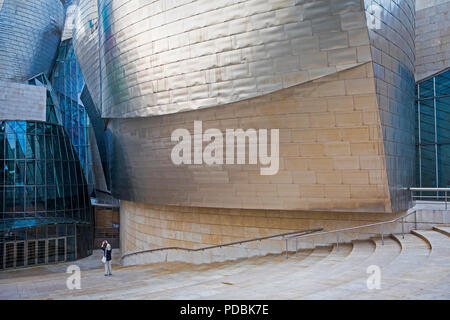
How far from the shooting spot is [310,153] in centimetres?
1292

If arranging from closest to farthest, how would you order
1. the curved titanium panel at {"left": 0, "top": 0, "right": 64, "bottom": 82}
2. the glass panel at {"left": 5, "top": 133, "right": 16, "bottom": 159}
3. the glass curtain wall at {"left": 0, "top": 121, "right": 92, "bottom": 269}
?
the glass curtain wall at {"left": 0, "top": 121, "right": 92, "bottom": 269}
the glass panel at {"left": 5, "top": 133, "right": 16, "bottom": 159}
the curved titanium panel at {"left": 0, "top": 0, "right": 64, "bottom": 82}

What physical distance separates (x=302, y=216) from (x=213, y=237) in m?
3.57

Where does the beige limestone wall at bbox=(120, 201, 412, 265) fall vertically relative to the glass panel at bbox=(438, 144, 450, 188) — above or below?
below

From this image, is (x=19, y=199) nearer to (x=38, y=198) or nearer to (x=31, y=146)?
(x=38, y=198)

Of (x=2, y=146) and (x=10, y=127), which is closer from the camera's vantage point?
(x=2, y=146)

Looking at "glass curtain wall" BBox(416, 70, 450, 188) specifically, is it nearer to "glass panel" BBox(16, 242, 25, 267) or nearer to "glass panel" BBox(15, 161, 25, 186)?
"glass panel" BBox(16, 242, 25, 267)

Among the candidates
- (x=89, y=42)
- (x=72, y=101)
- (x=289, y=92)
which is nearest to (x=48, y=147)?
(x=89, y=42)

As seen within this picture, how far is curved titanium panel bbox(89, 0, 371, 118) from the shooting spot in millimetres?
12109

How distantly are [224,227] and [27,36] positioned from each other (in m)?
30.0

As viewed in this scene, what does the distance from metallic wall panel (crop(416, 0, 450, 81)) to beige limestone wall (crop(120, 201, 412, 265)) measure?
24.1 ft

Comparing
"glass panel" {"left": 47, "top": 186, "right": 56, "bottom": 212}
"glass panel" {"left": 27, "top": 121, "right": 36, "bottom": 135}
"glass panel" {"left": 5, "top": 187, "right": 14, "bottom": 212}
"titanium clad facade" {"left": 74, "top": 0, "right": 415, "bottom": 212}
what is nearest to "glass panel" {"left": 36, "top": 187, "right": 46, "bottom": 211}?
"glass panel" {"left": 47, "top": 186, "right": 56, "bottom": 212}

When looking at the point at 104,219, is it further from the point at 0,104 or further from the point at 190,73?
the point at 190,73

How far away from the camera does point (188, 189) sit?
15609 millimetres

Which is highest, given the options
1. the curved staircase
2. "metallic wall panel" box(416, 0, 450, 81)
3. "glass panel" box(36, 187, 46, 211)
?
"metallic wall panel" box(416, 0, 450, 81)
